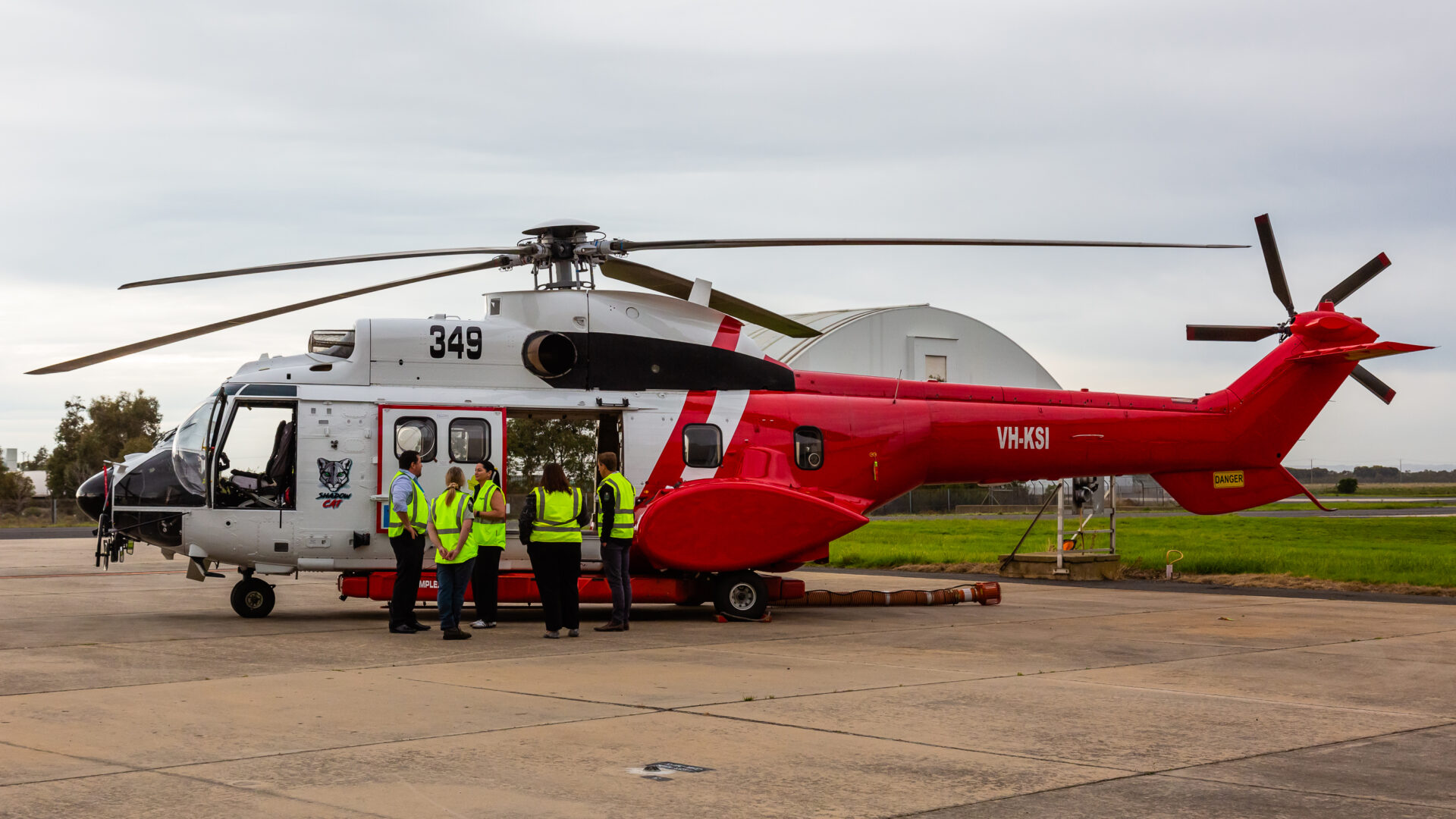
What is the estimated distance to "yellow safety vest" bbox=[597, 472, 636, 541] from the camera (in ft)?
42.7

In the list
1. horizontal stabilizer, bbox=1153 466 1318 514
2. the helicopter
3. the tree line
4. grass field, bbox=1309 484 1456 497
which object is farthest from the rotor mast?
grass field, bbox=1309 484 1456 497

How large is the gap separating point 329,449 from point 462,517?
2129mm

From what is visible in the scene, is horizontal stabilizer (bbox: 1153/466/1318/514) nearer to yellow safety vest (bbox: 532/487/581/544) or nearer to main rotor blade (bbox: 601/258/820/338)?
main rotor blade (bbox: 601/258/820/338)

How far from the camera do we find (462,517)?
41.8 feet

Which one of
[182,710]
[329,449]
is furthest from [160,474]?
[182,710]

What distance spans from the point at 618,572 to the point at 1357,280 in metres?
11.1

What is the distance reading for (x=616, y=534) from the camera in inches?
512

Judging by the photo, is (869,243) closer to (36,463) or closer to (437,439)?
(437,439)

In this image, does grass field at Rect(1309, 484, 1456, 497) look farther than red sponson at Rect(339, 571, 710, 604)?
Yes

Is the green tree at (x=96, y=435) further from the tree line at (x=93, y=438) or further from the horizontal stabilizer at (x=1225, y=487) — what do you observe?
the horizontal stabilizer at (x=1225, y=487)

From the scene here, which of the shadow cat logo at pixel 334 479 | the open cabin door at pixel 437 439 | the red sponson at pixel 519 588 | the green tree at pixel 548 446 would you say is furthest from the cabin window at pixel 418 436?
the green tree at pixel 548 446

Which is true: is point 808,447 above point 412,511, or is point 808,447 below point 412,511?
above

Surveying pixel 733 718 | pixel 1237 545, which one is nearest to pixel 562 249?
pixel 733 718

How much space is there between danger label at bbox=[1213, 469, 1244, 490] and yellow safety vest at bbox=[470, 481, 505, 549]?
385 inches
